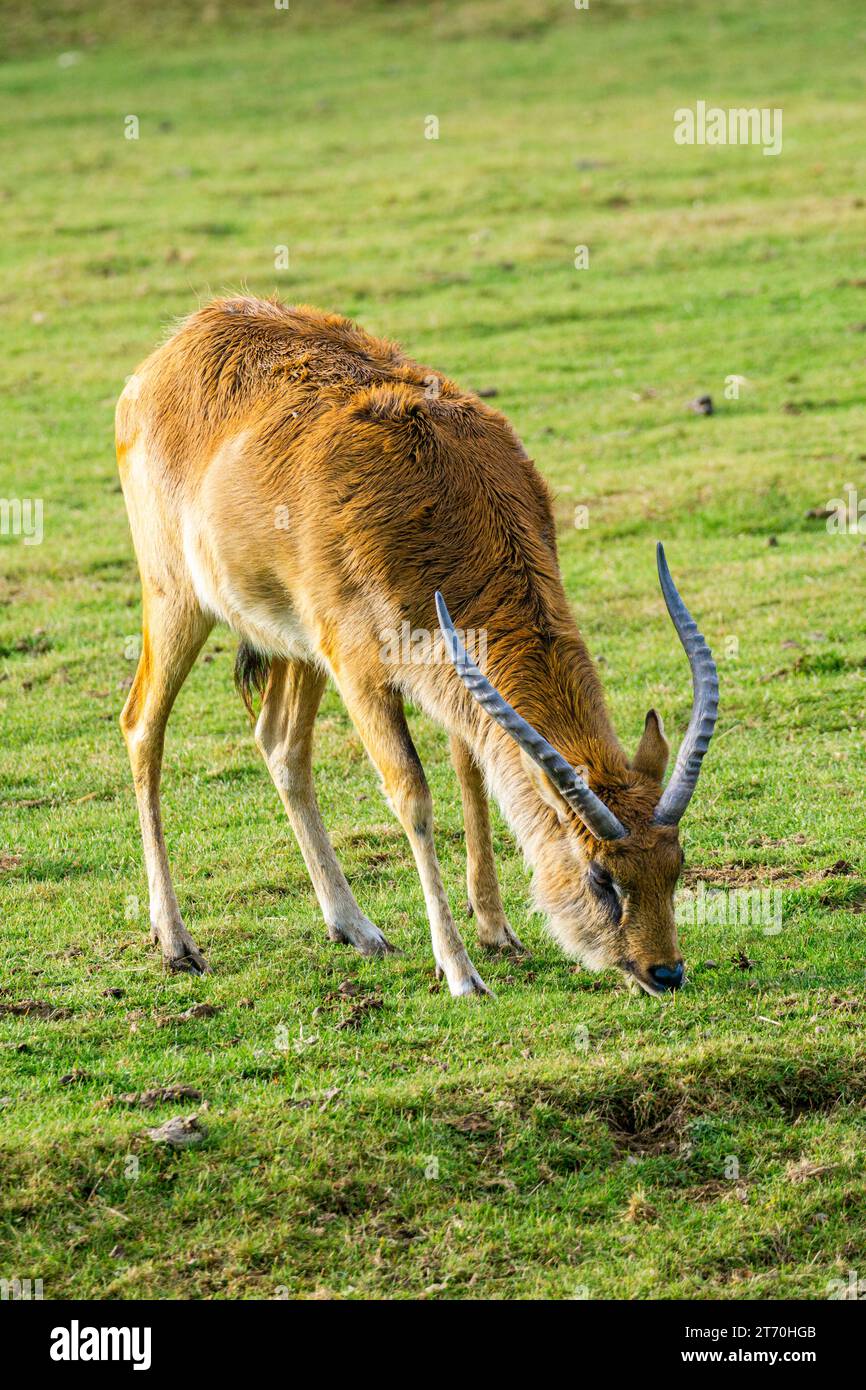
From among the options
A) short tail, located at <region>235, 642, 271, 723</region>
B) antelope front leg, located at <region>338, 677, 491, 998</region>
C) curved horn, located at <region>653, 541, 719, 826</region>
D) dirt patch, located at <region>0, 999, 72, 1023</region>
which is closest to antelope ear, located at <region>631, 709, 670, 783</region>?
curved horn, located at <region>653, 541, 719, 826</region>

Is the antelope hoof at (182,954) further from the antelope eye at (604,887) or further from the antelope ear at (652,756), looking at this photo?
the antelope ear at (652,756)

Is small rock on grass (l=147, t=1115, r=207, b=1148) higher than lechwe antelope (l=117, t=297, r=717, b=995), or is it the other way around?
lechwe antelope (l=117, t=297, r=717, b=995)

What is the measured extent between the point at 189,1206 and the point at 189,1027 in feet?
4.68

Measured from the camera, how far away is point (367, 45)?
121ft

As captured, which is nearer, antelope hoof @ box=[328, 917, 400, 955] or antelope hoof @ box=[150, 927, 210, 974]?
antelope hoof @ box=[150, 927, 210, 974]

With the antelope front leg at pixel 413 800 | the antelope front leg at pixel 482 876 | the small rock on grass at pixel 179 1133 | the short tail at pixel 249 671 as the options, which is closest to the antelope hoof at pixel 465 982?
the antelope front leg at pixel 413 800

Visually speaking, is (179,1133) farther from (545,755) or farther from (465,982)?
(545,755)

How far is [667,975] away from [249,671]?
324cm

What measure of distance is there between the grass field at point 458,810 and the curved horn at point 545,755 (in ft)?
3.28

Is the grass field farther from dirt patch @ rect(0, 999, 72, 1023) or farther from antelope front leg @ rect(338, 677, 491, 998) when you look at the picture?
antelope front leg @ rect(338, 677, 491, 998)

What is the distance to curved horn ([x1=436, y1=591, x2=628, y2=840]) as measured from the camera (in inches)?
255

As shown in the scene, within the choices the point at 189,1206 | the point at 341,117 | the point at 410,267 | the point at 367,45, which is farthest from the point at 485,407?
the point at 367,45

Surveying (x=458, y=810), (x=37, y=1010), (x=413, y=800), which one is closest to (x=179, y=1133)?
(x=37, y=1010)

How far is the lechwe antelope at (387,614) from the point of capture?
6.75 meters
